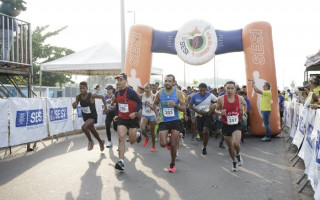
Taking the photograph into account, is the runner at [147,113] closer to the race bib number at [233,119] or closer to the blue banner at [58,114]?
the race bib number at [233,119]

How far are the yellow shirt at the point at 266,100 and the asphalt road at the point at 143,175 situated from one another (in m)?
1.77

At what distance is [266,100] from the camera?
33.1 feet

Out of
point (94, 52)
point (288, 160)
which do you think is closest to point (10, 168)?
point (288, 160)

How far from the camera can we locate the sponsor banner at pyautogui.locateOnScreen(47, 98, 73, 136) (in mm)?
10061

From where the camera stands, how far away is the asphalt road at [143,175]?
15.2 ft

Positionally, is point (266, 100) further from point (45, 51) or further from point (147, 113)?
point (45, 51)

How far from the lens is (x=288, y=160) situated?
7195 millimetres

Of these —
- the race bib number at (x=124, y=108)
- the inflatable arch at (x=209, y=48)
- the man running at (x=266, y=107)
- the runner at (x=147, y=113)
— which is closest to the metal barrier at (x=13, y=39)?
the inflatable arch at (x=209, y=48)

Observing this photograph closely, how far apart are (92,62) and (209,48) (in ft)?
24.6

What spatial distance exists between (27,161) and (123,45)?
8.28 meters

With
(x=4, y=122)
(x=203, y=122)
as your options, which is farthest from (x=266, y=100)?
(x=4, y=122)

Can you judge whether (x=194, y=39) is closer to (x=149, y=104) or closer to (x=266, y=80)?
(x=266, y=80)

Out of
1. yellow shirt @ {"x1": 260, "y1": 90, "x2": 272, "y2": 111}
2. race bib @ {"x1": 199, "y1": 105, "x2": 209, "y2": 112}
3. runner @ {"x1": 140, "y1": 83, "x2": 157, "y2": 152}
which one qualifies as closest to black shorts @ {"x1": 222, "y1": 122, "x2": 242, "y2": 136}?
race bib @ {"x1": 199, "y1": 105, "x2": 209, "y2": 112}

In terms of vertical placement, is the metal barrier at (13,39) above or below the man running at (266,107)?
above
